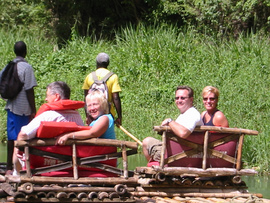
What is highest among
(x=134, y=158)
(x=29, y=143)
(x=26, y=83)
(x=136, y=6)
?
(x=136, y=6)

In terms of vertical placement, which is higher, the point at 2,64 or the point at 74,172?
the point at 2,64

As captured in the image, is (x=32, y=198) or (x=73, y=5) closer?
(x=32, y=198)

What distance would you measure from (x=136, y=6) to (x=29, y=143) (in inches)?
539

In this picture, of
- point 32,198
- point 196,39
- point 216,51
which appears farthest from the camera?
point 196,39

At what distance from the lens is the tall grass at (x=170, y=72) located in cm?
1123

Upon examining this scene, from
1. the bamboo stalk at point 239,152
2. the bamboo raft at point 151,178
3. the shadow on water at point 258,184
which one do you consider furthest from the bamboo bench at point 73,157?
the shadow on water at point 258,184

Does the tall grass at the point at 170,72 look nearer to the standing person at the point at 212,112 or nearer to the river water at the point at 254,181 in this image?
the river water at the point at 254,181

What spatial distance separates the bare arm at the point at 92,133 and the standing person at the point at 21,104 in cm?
160

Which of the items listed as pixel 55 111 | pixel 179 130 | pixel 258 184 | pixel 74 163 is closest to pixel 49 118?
pixel 55 111

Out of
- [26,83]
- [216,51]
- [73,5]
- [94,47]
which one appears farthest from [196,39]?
[26,83]

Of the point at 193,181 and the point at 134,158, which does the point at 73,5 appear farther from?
the point at 193,181

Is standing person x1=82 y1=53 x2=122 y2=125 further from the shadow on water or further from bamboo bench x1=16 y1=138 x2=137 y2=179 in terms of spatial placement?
bamboo bench x1=16 y1=138 x2=137 y2=179

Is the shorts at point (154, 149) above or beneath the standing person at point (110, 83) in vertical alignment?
beneath

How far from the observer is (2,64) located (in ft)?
51.9
